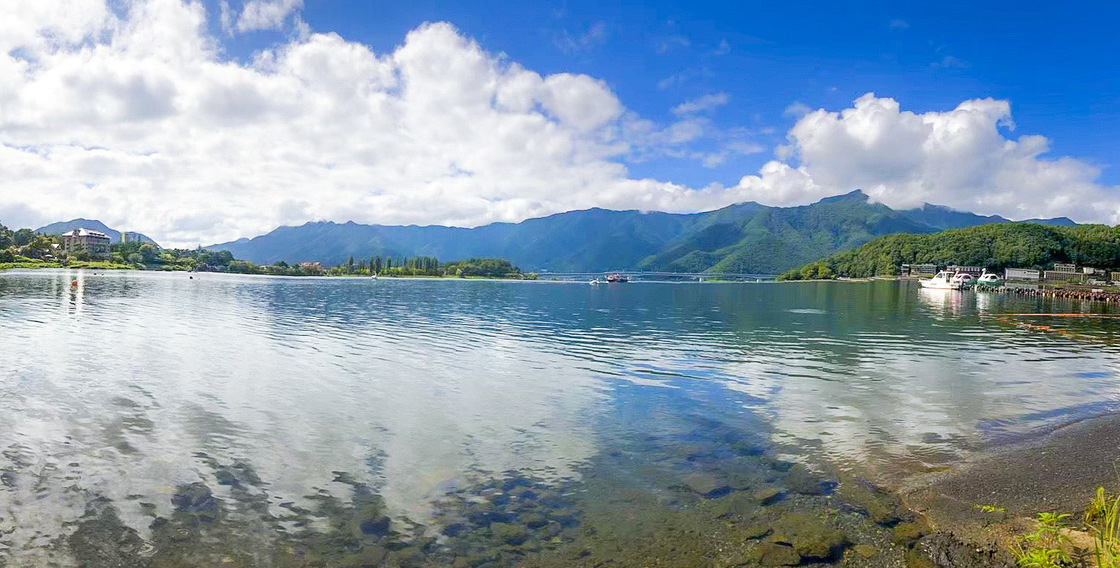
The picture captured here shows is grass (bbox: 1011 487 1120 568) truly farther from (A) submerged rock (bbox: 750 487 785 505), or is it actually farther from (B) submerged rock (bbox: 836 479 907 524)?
(A) submerged rock (bbox: 750 487 785 505)

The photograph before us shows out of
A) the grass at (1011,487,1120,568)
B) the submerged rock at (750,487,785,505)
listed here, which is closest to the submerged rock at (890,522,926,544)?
the grass at (1011,487,1120,568)

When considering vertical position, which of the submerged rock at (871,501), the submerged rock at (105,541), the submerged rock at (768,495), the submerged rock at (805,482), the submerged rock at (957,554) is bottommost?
the submerged rock at (105,541)

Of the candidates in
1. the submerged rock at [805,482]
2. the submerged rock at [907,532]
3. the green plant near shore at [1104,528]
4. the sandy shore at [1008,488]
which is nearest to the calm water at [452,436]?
the submerged rock at [805,482]

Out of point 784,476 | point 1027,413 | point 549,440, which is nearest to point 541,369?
point 549,440

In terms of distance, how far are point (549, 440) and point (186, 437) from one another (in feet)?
35.7

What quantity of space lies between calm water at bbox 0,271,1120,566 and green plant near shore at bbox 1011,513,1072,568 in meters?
2.20

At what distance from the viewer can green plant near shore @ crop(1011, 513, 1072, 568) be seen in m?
Answer: 8.86

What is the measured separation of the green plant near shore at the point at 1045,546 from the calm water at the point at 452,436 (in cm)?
220

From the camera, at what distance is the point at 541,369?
30797mm

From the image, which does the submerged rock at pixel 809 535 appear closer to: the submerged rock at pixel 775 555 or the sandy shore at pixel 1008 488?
the submerged rock at pixel 775 555

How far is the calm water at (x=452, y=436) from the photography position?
11438 mm

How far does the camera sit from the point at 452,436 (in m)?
18.5

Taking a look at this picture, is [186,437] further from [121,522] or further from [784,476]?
[784,476]

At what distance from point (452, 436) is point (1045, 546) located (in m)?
14.4
